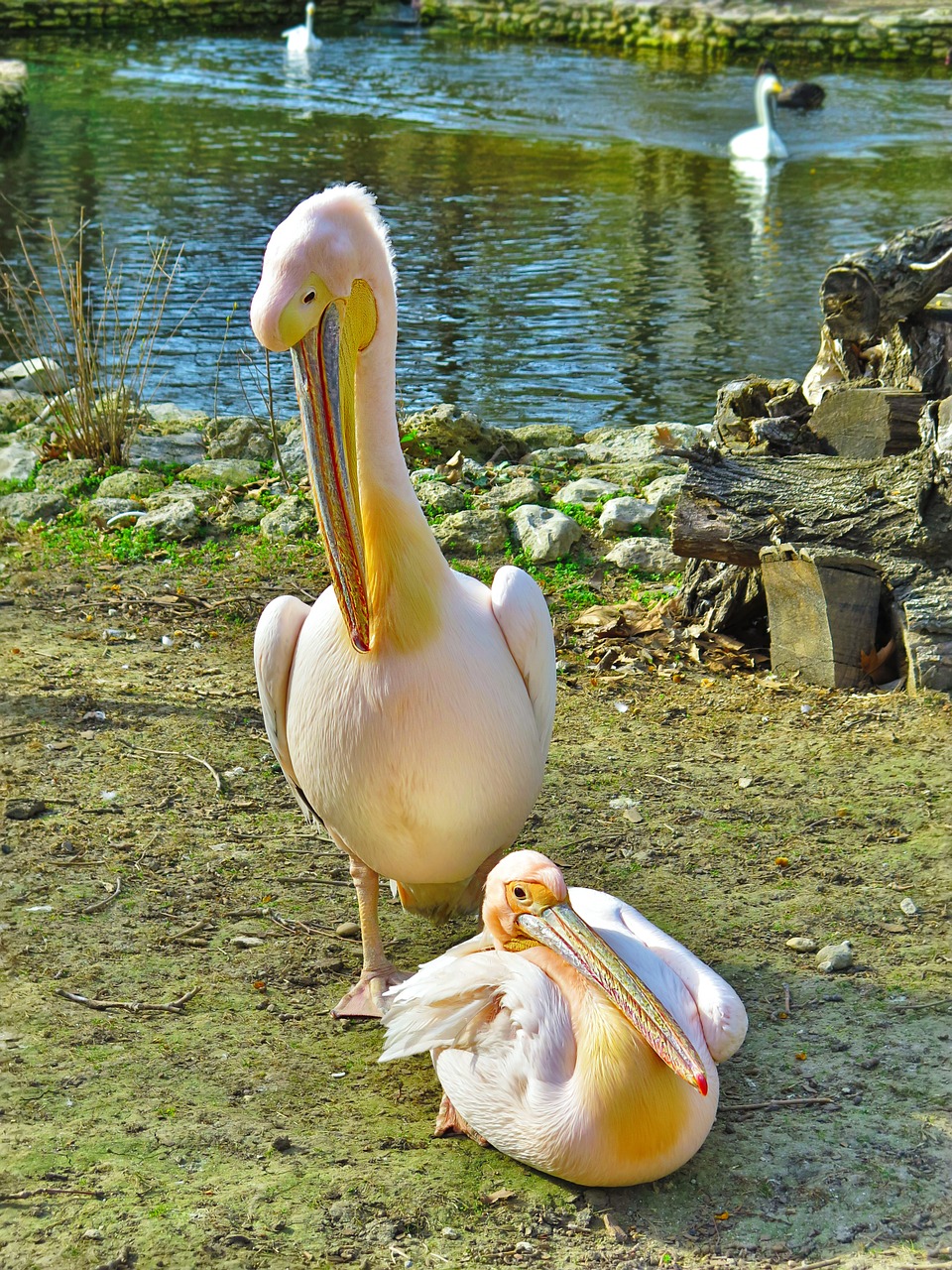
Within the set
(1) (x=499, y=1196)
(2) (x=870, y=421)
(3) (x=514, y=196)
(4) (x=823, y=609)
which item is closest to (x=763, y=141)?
(3) (x=514, y=196)

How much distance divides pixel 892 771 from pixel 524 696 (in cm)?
132

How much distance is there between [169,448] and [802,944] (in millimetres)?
4386

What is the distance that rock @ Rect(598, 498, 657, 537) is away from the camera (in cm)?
525

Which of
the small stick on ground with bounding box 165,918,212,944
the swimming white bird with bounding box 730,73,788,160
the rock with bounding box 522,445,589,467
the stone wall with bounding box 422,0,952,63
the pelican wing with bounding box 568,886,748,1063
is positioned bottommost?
the small stick on ground with bounding box 165,918,212,944

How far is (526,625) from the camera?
2.89 meters

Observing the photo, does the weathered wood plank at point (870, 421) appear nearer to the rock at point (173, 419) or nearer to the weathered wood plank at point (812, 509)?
the weathered wood plank at point (812, 509)

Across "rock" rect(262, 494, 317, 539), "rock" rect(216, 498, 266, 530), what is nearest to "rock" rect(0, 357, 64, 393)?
"rock" rect(216, 498, 266, 530)

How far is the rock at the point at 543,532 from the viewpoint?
5.05 meters

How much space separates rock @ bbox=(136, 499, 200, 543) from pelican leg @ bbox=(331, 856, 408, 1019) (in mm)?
2730

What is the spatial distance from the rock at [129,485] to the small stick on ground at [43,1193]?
12.9 ft

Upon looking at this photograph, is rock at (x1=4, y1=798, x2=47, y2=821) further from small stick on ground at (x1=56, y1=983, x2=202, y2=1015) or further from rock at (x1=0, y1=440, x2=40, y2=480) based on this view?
rock at (x1=0, y1=440, x2=40, y2=480)

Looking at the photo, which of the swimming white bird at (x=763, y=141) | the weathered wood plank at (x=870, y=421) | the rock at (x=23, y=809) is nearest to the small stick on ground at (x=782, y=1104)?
the rock at (x=23, y=809)

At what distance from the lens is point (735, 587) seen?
14.6 feet

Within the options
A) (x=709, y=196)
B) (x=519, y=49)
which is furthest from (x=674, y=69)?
(x=709, y=196)
